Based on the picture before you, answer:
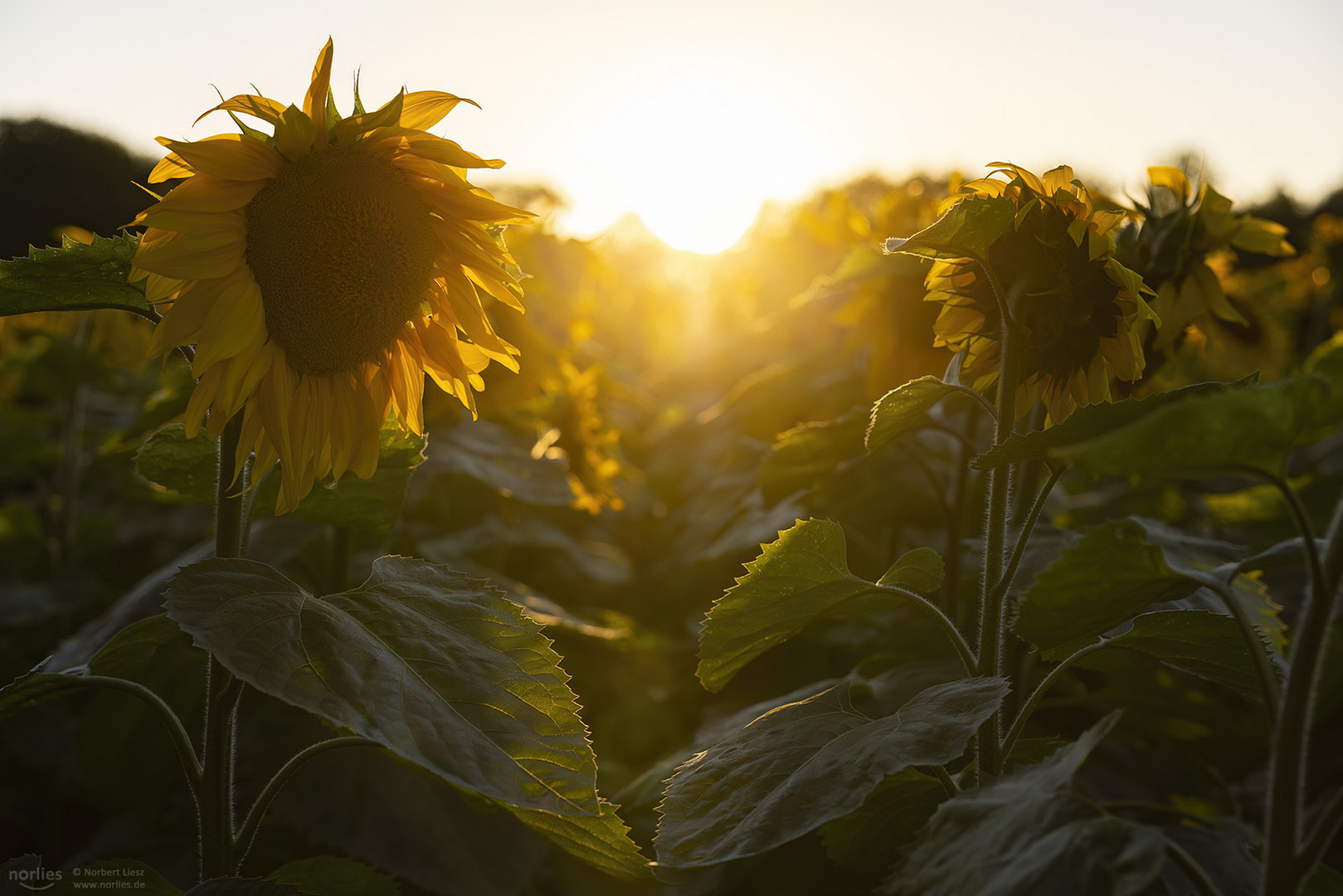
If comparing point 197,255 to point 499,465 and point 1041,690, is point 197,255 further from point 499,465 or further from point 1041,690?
point 499,465

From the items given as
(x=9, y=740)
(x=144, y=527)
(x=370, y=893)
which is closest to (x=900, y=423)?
(x=370, y=893)

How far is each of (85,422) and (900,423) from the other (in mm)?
5327

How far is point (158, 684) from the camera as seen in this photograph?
1.78 meters

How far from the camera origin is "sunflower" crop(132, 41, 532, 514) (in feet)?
3.16

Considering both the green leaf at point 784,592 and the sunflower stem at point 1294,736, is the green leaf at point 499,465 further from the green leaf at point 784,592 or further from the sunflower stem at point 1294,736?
the sunflower stem at point 1294,736

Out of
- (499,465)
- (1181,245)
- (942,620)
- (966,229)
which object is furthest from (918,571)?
(499,465)

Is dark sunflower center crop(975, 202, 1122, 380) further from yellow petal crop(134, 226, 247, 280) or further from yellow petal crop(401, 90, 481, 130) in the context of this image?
yellow petal crop(134, 226, 247, 280)

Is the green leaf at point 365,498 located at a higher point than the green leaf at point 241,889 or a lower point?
higher

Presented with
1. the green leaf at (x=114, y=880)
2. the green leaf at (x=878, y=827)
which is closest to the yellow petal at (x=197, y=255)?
the green leaf at (x=114, y=880)

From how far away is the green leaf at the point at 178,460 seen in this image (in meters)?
1.23

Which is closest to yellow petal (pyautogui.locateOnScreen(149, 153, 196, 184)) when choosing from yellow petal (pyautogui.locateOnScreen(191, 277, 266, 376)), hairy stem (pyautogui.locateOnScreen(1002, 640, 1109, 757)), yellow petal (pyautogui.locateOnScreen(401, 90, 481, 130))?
yellow petal (pyautogui.locateOnScreen(191, 277, 266, 376))

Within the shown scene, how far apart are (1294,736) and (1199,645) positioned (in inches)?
11.1

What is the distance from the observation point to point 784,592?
109 centimetres

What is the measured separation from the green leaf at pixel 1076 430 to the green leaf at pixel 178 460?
1059 mm
